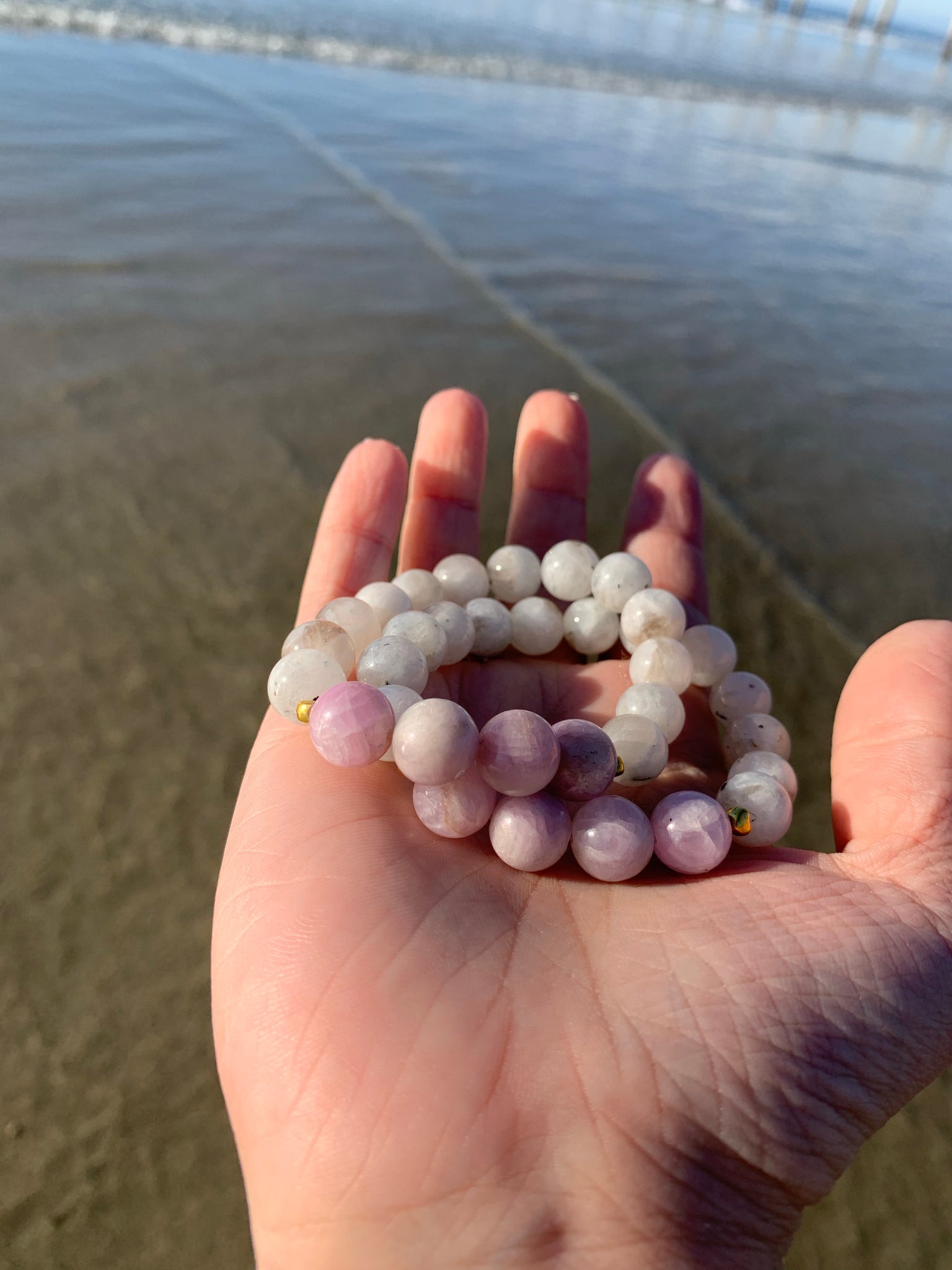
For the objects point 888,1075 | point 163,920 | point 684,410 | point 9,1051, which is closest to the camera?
point 888,1075

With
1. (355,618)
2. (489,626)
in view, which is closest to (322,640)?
(355,618)

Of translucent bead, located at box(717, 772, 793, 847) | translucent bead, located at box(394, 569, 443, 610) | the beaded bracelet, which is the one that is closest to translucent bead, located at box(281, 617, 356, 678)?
the beaded bracelet

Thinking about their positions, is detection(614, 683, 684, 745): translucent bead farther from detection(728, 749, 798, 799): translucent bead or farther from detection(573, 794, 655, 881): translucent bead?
detection(573, 794, 655, 881): translucent bead

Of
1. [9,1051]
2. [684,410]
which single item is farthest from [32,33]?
[9,1051]

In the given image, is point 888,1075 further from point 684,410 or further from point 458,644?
point 684,410

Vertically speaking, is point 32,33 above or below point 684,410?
above

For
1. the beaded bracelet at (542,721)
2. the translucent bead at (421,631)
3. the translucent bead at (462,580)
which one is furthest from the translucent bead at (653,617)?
the translucent bead at (421,631)

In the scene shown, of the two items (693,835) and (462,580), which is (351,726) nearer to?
(693,835)
